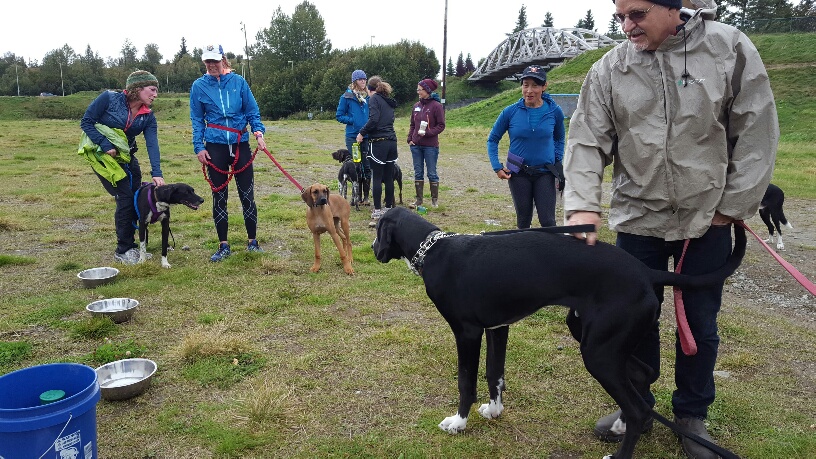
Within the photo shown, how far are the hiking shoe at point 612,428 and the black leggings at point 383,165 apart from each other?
593cm

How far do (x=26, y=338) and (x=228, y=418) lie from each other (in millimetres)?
2189

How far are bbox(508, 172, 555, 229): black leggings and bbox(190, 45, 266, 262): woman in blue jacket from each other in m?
2.74

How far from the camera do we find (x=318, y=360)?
380 cm

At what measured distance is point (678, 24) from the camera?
7.50 ft

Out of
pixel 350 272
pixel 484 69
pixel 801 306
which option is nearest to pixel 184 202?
pixel 350 272

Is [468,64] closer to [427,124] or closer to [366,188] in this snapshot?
[366,188]

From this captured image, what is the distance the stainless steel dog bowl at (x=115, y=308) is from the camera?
4305mm

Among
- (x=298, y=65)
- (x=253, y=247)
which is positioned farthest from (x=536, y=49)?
(x=253, y=247)

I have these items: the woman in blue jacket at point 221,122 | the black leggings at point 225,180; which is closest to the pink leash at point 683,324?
the woman in blue jacket at point 221,122

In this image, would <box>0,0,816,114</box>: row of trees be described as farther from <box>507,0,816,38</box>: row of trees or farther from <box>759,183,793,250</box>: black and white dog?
<box>759,183,793,250</box>: black and white dog

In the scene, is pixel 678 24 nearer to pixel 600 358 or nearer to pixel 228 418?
pixel 600 358

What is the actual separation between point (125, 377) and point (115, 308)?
1.20m

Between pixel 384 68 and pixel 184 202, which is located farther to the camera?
pixel 384 68

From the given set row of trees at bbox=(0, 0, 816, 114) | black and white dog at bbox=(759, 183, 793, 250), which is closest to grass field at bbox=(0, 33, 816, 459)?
black and white dog at bbox=(759, 183, 793, 250)
